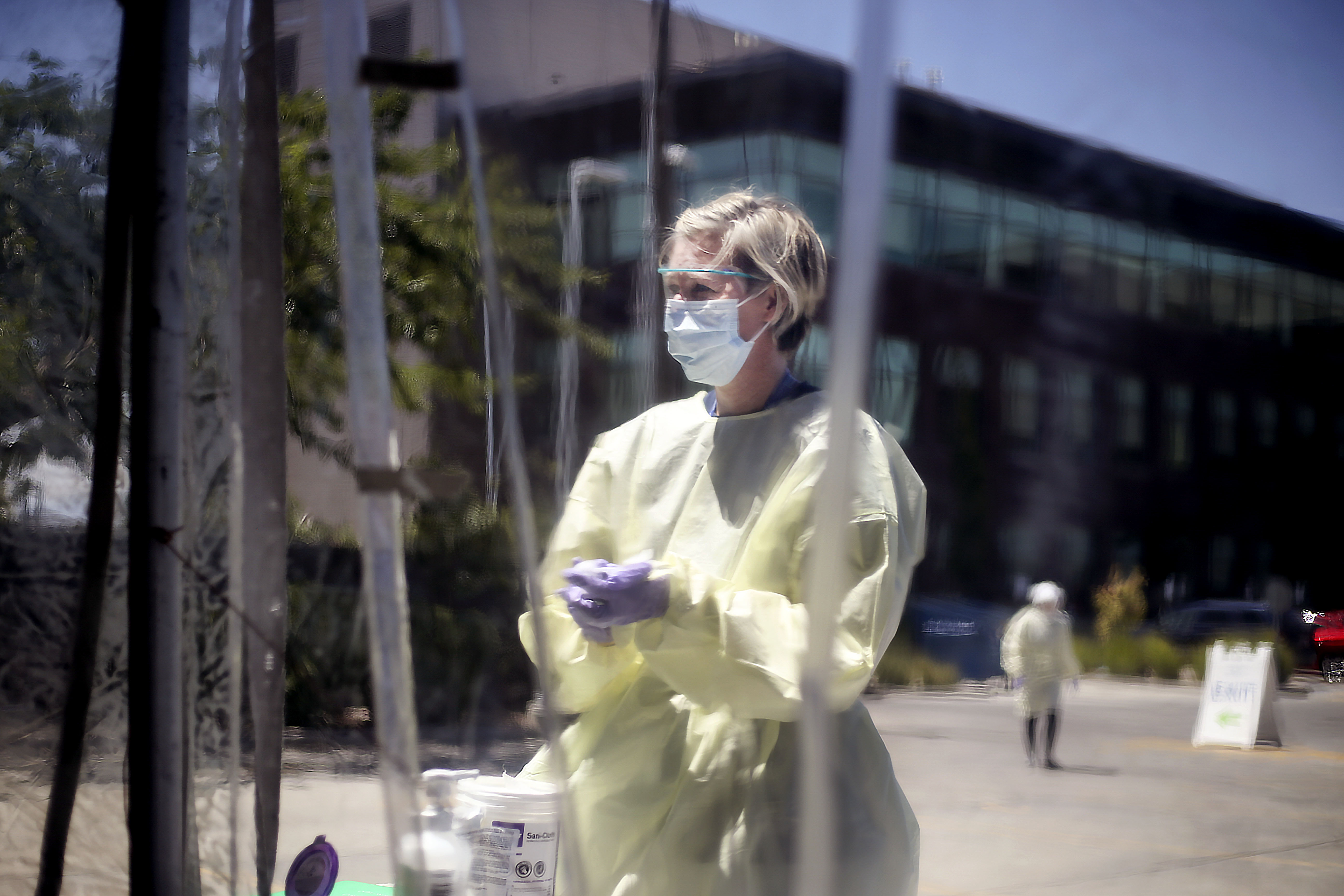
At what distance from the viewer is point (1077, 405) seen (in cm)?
227

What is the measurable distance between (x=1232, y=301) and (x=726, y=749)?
137cm

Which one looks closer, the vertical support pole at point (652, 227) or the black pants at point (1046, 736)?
the vertical support pole at point (652, 227)

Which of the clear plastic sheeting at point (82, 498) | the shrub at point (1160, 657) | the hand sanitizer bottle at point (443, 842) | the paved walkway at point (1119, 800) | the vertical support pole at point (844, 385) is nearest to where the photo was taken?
the vertical support pole at point (844, 385)

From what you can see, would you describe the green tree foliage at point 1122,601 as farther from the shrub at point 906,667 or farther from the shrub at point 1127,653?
the shrub at point 906,667

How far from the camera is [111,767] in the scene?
1.64 m

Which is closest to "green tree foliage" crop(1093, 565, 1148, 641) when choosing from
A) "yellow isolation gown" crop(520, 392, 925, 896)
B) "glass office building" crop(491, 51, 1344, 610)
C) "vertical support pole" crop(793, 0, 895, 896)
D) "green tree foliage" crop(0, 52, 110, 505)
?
"glass office building" crop(491, 51, 1344, 610)

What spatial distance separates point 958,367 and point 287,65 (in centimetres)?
117

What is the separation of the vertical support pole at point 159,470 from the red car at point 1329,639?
7.68 feet

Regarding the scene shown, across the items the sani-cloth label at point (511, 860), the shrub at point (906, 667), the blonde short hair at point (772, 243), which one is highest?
the blonde short hair at point (772, 243)

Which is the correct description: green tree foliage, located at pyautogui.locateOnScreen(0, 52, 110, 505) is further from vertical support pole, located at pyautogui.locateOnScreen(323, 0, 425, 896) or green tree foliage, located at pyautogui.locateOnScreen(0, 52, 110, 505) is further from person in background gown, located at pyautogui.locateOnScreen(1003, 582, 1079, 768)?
person in background gown, located at pyautogui.locateOnScreen(1003, 582, 1079, 768)

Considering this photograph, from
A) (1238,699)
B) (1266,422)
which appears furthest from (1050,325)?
(1238,699)

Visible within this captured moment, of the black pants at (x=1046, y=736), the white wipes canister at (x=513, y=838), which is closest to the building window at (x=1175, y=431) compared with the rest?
the white wipes canister at (x=513, y=838)

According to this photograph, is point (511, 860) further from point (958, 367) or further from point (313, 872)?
point (958, 367)

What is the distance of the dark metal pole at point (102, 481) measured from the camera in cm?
161
